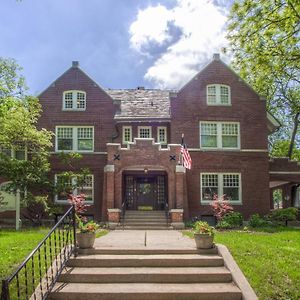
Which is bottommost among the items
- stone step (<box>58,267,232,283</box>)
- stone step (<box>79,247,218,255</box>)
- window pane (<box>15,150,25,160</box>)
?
stone step (<box>58,267,232,283</box>)

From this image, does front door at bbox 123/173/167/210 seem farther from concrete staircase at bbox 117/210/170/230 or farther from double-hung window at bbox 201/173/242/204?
double-hung window at bbox 201/173/242/204

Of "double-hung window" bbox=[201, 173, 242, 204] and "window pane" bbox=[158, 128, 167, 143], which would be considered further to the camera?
"window pane" bbox=[158, 128, 167, 143]

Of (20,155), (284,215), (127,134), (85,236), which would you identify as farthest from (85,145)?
(85,236)

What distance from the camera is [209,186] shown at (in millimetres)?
25406

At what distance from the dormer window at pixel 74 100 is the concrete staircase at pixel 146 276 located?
17.1 metres

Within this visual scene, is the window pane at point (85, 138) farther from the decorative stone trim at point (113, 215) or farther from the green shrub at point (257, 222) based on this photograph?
the green shrub at point (257, 222)

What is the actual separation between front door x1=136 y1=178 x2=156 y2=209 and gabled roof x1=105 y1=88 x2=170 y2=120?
159 inches

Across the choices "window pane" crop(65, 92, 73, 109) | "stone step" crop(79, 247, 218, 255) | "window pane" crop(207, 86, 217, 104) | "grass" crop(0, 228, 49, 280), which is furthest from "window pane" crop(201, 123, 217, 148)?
"stone step" crop(79, 247, 218, 255)

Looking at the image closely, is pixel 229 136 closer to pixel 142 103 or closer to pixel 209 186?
pixel 209 186

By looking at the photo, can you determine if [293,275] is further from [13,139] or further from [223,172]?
[13,139]

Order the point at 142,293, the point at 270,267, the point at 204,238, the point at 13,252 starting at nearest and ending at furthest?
the point at 142,293
the point at 270,267
the point at 204,238
the point at 13,252

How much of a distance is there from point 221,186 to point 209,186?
0.72m

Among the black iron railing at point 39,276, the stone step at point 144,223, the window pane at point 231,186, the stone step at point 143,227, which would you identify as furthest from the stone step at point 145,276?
the window pane at point 231,186

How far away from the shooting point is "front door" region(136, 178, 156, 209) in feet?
85.7
